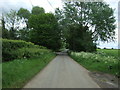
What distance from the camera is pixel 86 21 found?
39969 millimetres

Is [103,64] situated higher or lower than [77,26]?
lower

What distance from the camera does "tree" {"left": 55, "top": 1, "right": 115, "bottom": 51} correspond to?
3684 cm

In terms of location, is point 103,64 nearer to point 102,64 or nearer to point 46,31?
point 102,64

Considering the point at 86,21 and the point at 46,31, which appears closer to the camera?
the point at 86,21

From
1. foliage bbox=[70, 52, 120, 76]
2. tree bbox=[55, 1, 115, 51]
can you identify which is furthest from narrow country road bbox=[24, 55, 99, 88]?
tree bbox=[55, 1, 115, 51]

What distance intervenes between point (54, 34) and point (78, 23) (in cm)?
832

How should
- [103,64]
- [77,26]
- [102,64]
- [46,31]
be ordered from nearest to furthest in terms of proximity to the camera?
1. [103,64]
2. [102,64]
3. [77,26]
4. [46,31]

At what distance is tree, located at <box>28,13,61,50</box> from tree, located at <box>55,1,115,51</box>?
336cm

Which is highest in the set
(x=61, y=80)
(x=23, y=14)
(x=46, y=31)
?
(x=23, y=14)

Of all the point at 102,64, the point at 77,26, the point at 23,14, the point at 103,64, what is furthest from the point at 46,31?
the point at 103,64

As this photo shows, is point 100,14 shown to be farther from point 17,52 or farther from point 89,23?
point 17,52

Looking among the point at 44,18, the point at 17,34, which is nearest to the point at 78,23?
the point at 44,18

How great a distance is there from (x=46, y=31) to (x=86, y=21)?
11756 millimetres

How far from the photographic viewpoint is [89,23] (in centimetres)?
4019
